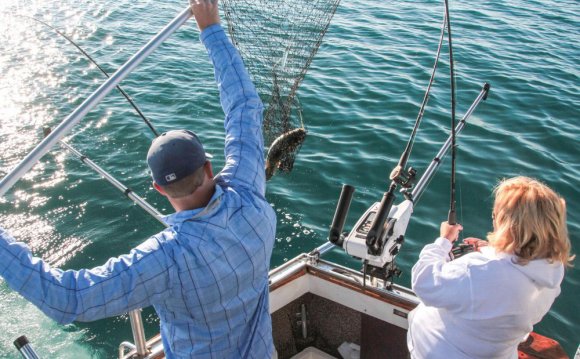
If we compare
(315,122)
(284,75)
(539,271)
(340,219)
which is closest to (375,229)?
(340,219)

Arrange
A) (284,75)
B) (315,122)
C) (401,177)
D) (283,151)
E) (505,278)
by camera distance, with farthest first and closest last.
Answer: (315,122)
(284,75)
(283,151)
(401,177)
(505,278)

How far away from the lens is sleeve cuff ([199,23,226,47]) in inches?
97.8

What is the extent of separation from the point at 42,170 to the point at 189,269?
593cm

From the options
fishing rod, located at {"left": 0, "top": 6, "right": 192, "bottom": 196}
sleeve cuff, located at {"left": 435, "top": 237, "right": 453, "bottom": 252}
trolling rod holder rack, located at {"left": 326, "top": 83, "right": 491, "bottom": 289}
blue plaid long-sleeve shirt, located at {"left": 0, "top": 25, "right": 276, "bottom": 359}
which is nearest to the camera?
blue plaid long-sleeve shirt, located at {"left": 0, "top": 25, "right": 276, "bottom": 359}

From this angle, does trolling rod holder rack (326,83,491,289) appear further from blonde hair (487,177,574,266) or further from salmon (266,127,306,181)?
salmon (266,127,306,181)

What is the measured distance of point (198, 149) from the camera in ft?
6.54

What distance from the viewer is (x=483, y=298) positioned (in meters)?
2.33

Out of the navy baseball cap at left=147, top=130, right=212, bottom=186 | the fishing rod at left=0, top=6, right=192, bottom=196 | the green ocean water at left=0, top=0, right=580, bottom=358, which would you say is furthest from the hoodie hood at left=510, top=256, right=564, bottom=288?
the green ocean water at left=0, top=0, right=580, bottom=358

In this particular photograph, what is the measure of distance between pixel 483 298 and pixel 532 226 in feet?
1.19

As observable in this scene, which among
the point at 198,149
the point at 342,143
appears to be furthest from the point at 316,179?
the point at 198,149

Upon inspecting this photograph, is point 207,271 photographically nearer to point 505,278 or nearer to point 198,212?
point 198,212

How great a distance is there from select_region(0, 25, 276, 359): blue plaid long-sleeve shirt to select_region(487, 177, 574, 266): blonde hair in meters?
1.03

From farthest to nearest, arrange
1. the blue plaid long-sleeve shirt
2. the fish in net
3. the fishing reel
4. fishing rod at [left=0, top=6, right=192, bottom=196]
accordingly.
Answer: the fish in net, the fishing reel, fishing rod at [left=0, top=6, right=192, bottom=196], the blue plaid long-sleeve shirt

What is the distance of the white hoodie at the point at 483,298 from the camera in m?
2.32
